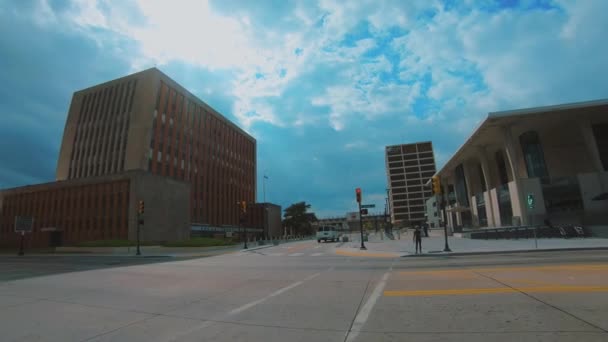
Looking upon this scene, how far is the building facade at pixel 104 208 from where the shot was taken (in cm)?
3906

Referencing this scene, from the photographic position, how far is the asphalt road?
4625 millimetres

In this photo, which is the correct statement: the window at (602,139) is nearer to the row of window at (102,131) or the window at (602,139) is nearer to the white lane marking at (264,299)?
the white lane marking at (264,299)

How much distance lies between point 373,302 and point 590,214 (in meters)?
40.0

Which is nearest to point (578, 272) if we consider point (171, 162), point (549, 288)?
point (549, 288)

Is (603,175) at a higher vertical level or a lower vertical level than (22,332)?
higher

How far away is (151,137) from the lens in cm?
5728

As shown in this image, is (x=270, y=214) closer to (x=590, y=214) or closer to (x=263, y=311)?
(x=590, y=214)

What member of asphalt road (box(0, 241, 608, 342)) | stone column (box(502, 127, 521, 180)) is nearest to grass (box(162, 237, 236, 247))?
asphalt road (box(0, 241, 608, 342))

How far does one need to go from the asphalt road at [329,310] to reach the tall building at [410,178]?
441ft

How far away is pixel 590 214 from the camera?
34125mm

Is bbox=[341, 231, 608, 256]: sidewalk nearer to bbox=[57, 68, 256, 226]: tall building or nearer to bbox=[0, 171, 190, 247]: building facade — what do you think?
bbox=[0, 171, 190, 247]: building facade

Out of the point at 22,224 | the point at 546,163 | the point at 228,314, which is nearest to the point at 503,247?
the point at 228,314

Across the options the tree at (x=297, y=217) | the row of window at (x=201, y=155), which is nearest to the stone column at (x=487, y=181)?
the row of window at (x=201, y=155)

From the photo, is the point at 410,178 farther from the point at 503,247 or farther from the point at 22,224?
the point at 22,224
